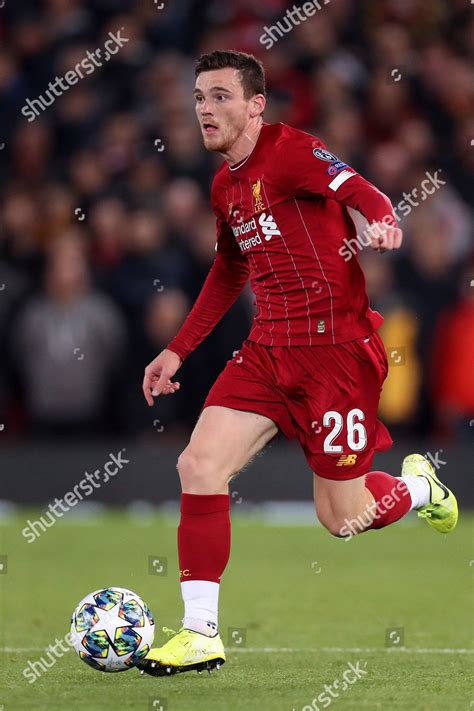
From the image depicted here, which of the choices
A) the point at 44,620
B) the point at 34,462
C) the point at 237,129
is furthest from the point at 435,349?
the point at 237,129

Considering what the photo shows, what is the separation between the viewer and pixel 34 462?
11836 millimetres

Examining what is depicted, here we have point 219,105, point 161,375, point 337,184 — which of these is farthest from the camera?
point 161,375

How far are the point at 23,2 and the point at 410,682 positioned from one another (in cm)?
997

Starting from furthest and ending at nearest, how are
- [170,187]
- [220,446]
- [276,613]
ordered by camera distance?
[170,187], [276,613], [220,446]

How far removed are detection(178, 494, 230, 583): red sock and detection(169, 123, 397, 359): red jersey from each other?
74 centimetres

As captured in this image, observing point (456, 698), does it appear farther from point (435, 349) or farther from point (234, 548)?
point (435, 349)

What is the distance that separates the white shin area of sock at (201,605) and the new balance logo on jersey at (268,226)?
142 cm

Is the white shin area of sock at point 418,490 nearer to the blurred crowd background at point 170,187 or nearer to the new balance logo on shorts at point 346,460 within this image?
the new balance logo on shorts at point 346,460

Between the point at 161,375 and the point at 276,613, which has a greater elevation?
the point at 161,375

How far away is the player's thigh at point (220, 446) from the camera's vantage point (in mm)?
5613

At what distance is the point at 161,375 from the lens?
6.15 meters

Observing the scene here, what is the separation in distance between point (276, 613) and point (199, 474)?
6.73 feet

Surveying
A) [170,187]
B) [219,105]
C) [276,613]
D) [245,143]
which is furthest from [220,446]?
[170,187]

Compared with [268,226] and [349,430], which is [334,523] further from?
[268,226]
